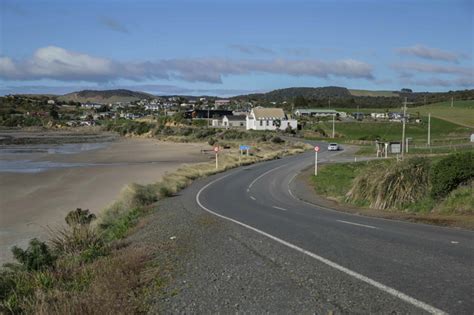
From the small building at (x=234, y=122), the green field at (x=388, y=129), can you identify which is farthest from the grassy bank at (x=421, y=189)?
the small building at (x=234, y=122)

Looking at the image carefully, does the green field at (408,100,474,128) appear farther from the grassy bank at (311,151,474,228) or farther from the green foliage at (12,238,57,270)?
the green foliage at (12,238,57,270)

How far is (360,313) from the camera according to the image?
6.82 meters

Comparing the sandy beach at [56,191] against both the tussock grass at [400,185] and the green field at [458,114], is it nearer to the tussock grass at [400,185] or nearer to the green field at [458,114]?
the tussock grass at [400,185]

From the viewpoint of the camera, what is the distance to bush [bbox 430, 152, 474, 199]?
69.4ft

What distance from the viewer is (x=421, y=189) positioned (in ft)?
77.4

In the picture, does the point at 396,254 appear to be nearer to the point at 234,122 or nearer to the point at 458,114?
the point at 458,114

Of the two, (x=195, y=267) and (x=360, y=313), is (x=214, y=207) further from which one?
(x=360, y=313)

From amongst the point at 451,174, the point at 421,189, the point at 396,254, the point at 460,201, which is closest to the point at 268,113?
the point at 421,189

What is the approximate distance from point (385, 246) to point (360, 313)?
5.26 meters

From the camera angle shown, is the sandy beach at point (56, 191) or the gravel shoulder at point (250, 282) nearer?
the gravel shoulder at point (250, 282)

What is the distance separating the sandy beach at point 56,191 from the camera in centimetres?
2661

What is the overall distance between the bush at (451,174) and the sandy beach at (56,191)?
15.8 meters

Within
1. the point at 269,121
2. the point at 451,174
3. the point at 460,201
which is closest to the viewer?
the point at 460,201

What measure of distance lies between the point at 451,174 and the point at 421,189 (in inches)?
96.2
